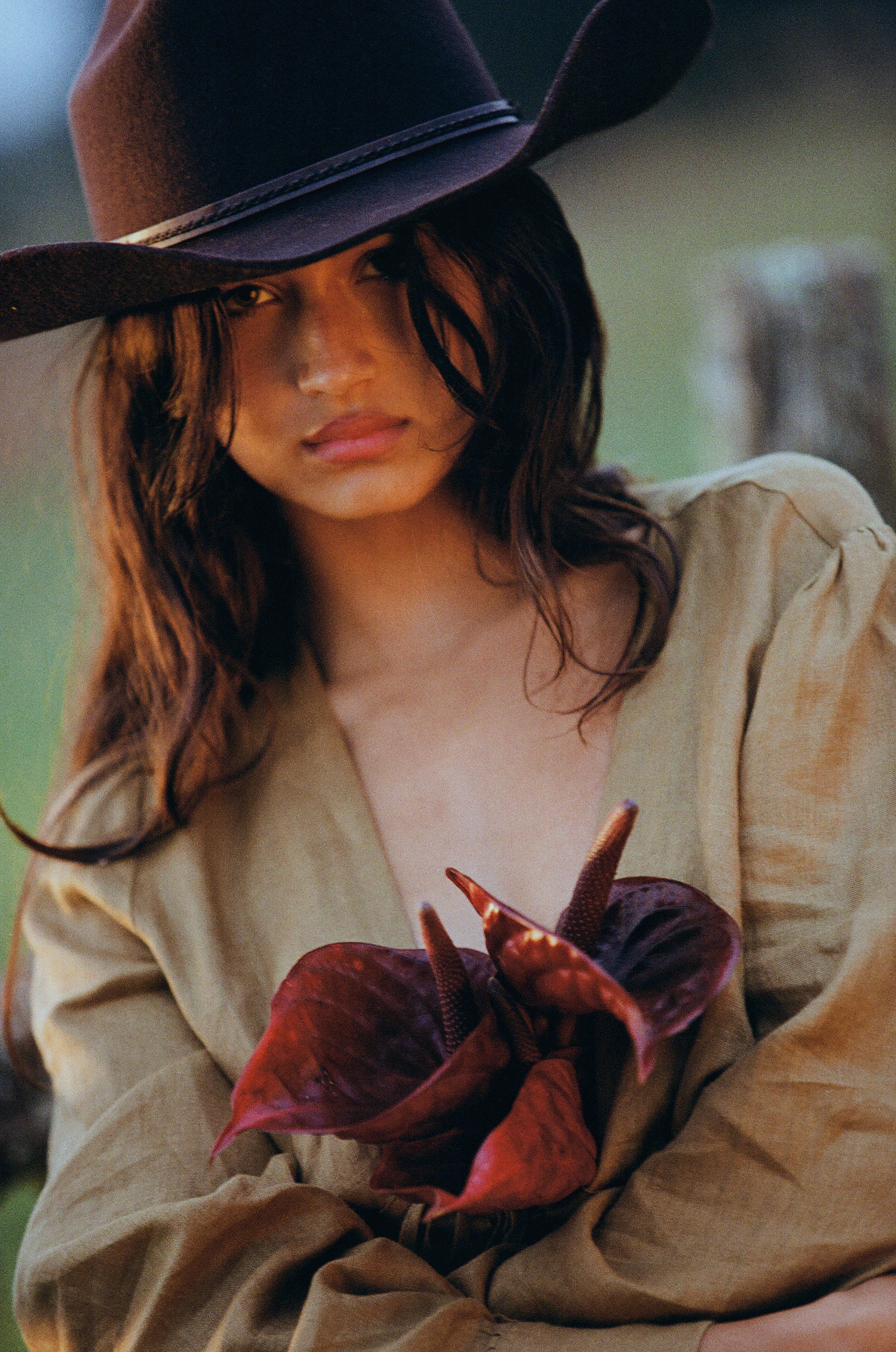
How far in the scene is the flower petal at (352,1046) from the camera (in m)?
1.02

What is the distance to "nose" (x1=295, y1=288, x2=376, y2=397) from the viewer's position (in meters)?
1.31

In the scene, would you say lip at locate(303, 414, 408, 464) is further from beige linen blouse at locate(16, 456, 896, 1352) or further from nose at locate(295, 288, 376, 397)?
beige linen blouse at locate(16, 456, 896, 1352)

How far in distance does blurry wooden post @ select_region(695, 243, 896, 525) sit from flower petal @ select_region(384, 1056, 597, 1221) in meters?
1.68

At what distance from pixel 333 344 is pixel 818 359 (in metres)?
1.44

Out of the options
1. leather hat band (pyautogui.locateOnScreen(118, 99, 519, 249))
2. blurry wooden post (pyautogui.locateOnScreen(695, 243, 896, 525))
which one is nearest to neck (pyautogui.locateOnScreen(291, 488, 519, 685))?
leather hat band (pyautogui.locateOnScreen(118, 99, 519, 249))

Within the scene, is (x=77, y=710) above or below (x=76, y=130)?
below

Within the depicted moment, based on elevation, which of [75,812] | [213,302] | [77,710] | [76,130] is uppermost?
[76,130]

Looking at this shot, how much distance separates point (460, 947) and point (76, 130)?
1.00m

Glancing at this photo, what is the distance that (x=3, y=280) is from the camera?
1218mm

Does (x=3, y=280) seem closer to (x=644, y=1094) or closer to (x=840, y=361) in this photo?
(x=644, y=1094)

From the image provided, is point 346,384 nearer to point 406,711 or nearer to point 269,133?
point 269,133

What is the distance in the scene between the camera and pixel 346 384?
4.31ft

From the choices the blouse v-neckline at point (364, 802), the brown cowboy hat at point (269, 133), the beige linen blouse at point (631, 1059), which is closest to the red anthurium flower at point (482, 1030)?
the beige linen blouse at point (631, 1059)

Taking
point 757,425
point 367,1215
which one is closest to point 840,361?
point 757,425
